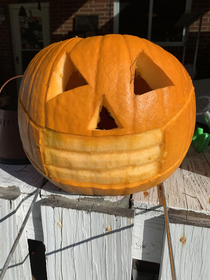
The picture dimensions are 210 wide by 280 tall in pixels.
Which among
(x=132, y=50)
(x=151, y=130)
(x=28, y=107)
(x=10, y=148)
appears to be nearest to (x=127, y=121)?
(x=151, y=130)

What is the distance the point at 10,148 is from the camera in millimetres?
1112

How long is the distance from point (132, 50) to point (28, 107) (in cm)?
46

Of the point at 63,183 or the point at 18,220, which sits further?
the point at 18,220

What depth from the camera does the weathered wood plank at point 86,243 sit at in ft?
2.73

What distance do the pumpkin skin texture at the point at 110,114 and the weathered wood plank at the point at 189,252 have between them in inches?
8.7

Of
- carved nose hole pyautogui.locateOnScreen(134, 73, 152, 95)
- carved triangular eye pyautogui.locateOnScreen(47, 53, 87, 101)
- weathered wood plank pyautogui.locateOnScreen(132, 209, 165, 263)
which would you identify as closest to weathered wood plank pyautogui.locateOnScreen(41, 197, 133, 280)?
weathered wood plank pyautogui.locateOnScreen(132, 209, 165, 263)

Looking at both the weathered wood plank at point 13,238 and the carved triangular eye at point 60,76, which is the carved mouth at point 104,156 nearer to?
the carved triangular eye at point 60,76

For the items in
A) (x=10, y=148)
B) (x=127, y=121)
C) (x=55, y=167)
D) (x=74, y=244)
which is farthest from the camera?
(x=10, y=148)

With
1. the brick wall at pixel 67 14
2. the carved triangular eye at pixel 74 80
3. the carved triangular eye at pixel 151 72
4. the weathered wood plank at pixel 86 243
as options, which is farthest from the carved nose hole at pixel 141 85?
the brick wall at pixel 67 14

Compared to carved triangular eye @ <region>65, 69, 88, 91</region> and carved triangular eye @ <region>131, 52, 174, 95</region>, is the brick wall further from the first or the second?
carved triangular eye @ <region>131, 52, 174, 95</region>

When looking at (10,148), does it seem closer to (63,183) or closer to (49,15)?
(63,183)

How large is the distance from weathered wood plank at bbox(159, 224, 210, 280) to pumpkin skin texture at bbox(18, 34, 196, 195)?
0.73ft

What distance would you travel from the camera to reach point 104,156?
0.72 meters

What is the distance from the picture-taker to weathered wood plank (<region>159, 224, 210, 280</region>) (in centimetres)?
77
